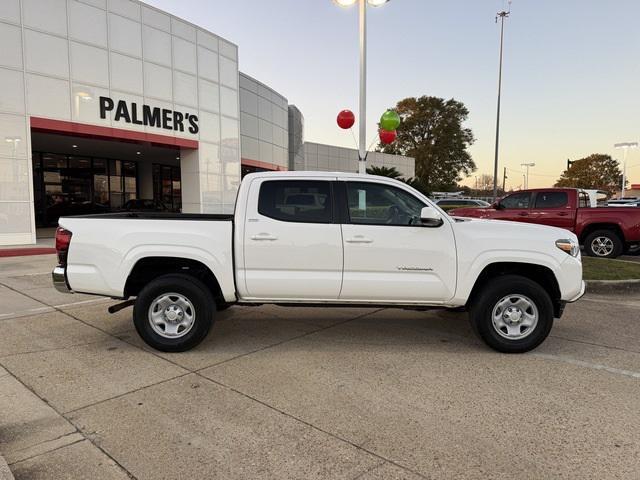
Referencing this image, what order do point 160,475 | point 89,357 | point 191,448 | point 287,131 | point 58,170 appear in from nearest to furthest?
1. point 160,475
2. point 191,448
3. point 89,357
4. point 58,170
5. point 287,131

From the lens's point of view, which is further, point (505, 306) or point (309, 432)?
point (505, 306)

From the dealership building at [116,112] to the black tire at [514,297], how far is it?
574 inches

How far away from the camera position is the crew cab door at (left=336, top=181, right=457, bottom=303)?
15.6 feet

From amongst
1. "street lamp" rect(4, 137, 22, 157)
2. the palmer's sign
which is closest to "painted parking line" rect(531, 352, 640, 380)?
"street lamp" rect(4, 137, 22, 157)

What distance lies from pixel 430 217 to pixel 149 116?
51.8ft

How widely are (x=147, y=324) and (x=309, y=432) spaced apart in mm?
2378

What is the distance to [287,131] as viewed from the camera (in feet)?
102

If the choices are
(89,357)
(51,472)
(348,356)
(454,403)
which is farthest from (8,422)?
(454,403)

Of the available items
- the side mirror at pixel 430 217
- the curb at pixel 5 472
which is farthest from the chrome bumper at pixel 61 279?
the side mirror at pixel 430 217

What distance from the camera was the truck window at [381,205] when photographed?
15.9 feet

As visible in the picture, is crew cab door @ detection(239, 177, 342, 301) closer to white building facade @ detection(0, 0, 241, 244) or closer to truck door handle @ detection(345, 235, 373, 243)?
truck door handle @ detection(345, 235, 373, 243)

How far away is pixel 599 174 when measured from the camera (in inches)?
3546

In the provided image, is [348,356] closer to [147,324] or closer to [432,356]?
[432,356]

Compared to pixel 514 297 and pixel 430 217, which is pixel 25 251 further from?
pixel 514 297
